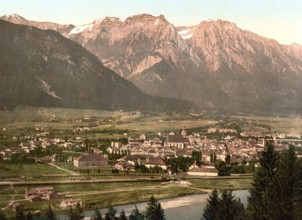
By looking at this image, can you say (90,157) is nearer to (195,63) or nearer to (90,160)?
(90,160)

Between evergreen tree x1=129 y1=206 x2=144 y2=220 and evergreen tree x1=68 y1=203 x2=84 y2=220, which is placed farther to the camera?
evergreen tree x1=129 y1=206 x2=144 y2=220

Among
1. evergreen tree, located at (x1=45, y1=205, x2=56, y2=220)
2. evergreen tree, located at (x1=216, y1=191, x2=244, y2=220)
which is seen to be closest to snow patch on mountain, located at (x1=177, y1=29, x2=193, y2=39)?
evergreen tree, located at (x1=45, y1=205, x2=56, y2=220)

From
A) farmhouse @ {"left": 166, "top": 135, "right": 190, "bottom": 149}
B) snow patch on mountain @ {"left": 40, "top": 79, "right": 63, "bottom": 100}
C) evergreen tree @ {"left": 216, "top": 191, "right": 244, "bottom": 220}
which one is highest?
snow patch on mountain @ {"left": 40, "top": 79, "right": 63, "bottom": 100}

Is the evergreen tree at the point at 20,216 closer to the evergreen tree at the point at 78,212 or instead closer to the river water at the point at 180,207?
the river water at the point at 180,207

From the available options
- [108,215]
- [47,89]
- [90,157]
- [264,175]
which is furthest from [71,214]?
[47,89]

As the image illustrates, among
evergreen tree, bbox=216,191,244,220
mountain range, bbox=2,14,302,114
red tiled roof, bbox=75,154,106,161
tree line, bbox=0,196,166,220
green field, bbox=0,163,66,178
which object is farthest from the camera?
mountain range, bbox=2,14,302,114

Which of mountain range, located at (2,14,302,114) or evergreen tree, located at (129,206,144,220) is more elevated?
mountain range, located at (2,14,302,114)

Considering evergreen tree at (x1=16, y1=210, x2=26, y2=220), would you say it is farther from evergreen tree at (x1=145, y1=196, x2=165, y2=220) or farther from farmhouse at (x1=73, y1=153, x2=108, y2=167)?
farmhouse at (x1=73, y1=153, x2=108, y2=167)
